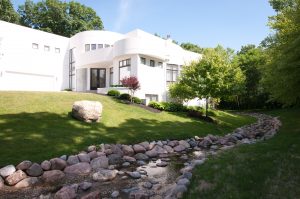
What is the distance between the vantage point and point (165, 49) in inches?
1270

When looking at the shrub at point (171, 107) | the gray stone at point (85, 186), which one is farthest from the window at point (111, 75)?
the gray stone at point (85, 186)

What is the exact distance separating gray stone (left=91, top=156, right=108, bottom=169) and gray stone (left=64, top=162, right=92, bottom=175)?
0.33m

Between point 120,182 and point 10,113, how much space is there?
34.5 feet

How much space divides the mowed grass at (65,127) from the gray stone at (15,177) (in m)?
0.99

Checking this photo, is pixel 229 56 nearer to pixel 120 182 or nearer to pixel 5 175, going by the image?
pixel 120 182

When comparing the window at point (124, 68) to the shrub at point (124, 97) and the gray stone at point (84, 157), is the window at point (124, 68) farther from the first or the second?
the gray stone at point (84, 157)

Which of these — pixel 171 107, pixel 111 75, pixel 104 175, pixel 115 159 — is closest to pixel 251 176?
pixel 104 175

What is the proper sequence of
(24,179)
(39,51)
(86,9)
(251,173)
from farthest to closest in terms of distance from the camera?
1. (86,9)
2. (39,51)
3. (24,179)
4. (251,173)

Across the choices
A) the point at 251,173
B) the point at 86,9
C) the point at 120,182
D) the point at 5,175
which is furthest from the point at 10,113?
the point at 86,9

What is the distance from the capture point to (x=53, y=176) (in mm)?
10570

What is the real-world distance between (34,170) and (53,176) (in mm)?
776

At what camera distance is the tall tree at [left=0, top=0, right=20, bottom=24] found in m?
47.0

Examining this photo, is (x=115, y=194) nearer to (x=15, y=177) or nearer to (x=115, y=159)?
(x=15, y=177)

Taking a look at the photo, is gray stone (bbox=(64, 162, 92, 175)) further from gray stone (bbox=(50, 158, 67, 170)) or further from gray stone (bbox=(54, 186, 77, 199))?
gray stone (bbox=(54, 186, 77, 199))
